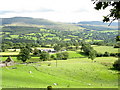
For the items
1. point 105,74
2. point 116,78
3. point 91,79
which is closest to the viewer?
point 91,79

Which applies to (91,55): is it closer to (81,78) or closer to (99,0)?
(81,78)

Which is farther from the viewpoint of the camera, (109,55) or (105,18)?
(109,55)

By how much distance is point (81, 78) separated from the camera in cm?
6134

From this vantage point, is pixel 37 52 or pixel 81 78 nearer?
pixel 81 78

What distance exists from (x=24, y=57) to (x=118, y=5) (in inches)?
4231

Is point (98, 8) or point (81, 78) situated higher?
point (98, 8)

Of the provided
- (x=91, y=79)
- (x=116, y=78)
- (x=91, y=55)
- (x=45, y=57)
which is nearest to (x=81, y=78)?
(x=91, y=79)

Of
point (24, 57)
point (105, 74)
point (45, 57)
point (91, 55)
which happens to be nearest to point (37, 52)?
point (45, 57)

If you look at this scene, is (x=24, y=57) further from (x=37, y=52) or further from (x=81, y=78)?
(x=81, y=78)

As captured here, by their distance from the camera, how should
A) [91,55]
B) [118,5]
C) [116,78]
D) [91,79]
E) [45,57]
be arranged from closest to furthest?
[118,5], [91,79], [116,78], [91,55], [45,57]

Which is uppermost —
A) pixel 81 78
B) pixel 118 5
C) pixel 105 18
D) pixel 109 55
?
pixel 118 5

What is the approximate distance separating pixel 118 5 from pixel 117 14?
917mm

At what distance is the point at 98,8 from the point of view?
50.9ft

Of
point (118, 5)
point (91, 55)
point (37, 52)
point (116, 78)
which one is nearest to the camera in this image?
point (118, 5)
